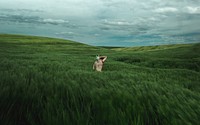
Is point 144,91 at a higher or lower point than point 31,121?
higher

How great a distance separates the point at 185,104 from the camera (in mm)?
1585

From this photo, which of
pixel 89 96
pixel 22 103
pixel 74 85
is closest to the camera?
pixel 22 103

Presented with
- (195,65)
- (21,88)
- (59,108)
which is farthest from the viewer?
(195,65)

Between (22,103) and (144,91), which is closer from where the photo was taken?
(22,103)

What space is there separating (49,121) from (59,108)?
0.56ft

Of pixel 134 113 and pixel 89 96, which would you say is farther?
pixel 89 96

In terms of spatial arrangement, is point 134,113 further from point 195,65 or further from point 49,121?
point 195,65

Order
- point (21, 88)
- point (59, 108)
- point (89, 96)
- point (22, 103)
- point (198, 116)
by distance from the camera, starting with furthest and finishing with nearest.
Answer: point (21, 88) → point (89, 96) → point (22, 103) → point (59, 108) → point (198, 116)

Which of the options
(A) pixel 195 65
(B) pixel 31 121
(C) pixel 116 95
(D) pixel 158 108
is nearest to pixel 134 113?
(D) pixel 158 108

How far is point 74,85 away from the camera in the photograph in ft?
7.61

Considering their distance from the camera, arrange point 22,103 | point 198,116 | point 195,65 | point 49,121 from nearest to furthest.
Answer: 1. point 198,116
2. point 49,121
3. point 22,103
4. point 195,65

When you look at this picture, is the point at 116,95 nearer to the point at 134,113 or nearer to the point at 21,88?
the point at 134,113

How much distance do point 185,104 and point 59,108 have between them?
86 cm

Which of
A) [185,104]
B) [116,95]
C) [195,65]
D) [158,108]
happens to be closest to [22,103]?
[116,95]
